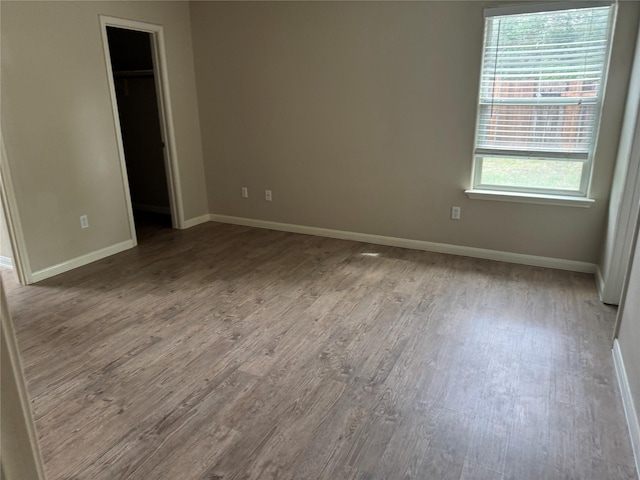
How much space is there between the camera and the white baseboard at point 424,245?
3.86 metres

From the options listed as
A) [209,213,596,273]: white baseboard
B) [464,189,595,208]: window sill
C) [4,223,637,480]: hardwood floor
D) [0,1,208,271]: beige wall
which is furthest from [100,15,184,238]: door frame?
[464,189,595,208]: window sill

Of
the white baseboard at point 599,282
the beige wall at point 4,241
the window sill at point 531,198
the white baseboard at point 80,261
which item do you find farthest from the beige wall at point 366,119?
the beige wall at point 4,241

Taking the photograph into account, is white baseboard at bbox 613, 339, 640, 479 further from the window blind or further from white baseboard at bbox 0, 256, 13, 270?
white baseboard at bbox 0, 256, 13, 270

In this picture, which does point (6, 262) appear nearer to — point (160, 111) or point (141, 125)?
point (160, 111)

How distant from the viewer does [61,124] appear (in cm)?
378

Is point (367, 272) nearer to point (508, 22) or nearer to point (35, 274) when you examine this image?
point (508, 22)

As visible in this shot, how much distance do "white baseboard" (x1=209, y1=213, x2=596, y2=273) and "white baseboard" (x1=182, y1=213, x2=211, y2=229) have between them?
0.05m

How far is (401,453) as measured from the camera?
1881mm

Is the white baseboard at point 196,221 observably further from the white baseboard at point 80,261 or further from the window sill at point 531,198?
the window sill at point 531,198

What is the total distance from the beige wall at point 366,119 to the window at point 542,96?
0.12m

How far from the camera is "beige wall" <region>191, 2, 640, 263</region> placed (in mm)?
3787

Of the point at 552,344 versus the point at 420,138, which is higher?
the point at 420,138

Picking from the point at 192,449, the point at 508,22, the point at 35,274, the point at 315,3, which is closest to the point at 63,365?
the point at 192,449

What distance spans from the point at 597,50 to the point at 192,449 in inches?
151
